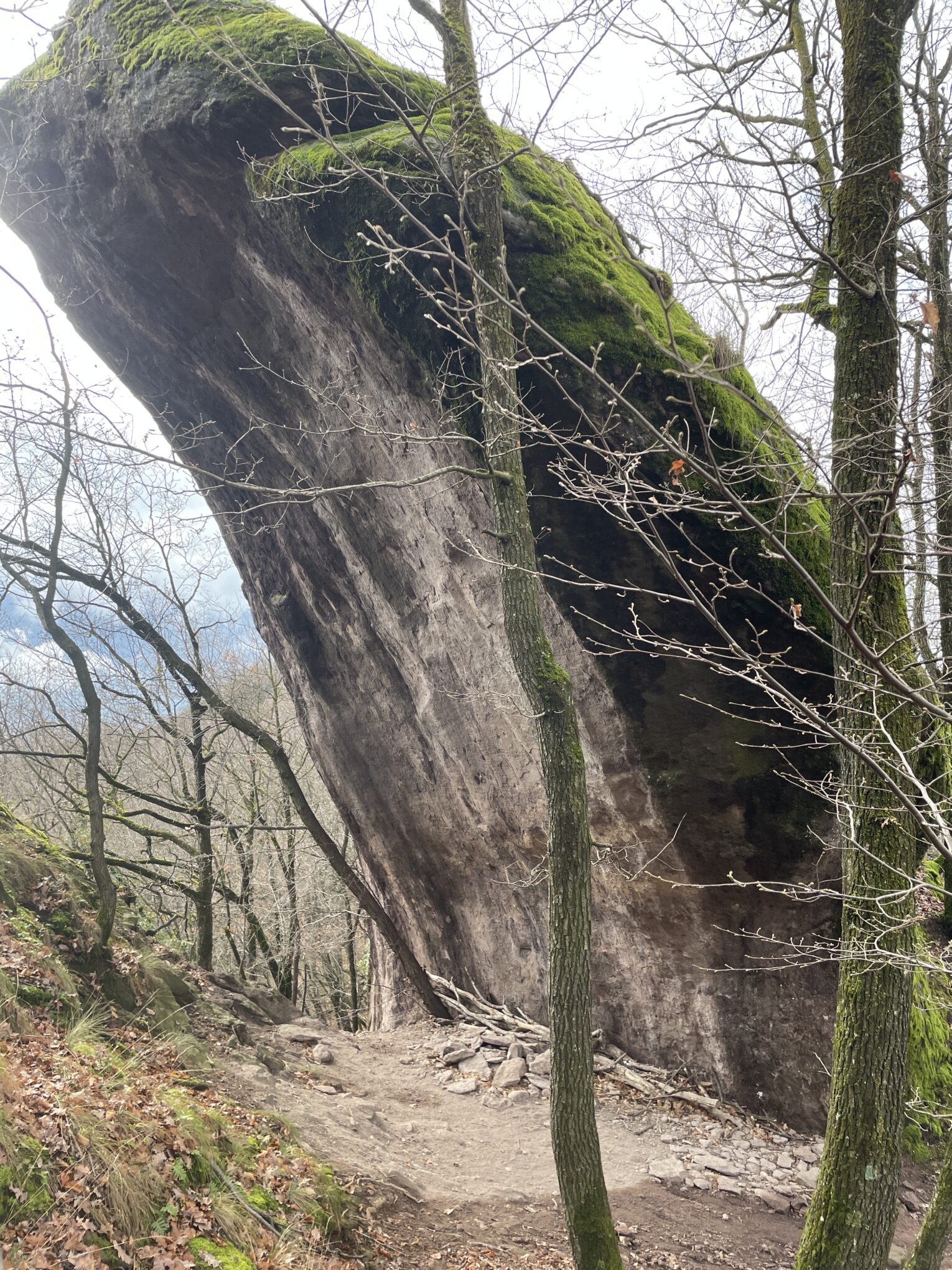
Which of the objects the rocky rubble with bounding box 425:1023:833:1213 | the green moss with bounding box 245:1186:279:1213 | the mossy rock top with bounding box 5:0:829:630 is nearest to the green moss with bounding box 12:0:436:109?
the mossy rock top with bounding box 5:0:829:630

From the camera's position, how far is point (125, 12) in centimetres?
749

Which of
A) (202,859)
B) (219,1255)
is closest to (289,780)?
(202,859)

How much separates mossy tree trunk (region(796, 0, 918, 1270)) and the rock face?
179 cm

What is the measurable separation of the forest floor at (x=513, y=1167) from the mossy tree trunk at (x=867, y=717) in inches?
76.6

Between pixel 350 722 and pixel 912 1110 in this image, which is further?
pixel 350 722

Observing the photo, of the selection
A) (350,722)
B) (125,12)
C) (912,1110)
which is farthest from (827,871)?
(125,12)

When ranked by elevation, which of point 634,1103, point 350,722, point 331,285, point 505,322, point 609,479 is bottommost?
point 634,1103

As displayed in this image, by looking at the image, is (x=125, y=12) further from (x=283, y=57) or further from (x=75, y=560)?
(x=75, y=560)

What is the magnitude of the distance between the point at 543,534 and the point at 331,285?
10.1 ft

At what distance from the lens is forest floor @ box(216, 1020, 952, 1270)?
5.05 m

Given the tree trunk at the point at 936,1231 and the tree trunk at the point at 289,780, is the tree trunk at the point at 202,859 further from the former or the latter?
the tree trunk at the point at 936,1231

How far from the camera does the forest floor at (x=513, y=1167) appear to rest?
5051mm

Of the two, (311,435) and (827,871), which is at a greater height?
(311,435)

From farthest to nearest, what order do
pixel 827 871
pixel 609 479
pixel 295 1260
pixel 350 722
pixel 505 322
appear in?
1. pixel 350 722
2. pixel 827 871
3. pixel 505 322
4. pixel 295 1260
5. pixel 609 479
